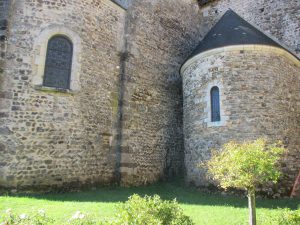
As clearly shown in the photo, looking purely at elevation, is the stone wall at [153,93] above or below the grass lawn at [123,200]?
above

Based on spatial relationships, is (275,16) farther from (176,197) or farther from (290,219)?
(290,219)

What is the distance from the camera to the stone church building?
8891 mm

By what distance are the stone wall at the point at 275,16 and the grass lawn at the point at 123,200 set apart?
25.7 feet

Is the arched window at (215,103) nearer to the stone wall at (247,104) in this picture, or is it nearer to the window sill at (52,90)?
the stone wall at (247,104)

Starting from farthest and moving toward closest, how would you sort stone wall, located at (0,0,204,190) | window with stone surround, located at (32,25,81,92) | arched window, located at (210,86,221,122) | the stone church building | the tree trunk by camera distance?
arched window, located at (210,86,221,122) < window with stone surround, located at (32,25,81,92) < the stone church building < stone wall, located at (0,0,204,190) < the tree trunk

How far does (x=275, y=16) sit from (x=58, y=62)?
33.5 feet

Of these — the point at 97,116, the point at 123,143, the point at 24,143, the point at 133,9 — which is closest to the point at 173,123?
the point at 123,143

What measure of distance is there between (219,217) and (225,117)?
423cm

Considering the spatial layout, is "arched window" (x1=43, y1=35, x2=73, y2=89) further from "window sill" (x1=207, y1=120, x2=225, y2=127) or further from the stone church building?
"window sill" (x1=207, y1=120, x2=225, y2=127)

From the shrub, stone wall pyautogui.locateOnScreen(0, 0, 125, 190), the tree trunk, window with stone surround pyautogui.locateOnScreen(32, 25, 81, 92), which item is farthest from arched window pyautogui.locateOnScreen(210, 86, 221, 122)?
the shrub

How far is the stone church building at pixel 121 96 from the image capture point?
8891 mm

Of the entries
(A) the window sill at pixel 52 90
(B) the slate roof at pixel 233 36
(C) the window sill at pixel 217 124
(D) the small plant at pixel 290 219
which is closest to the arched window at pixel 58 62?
(A) the window sill at pixel 52 90

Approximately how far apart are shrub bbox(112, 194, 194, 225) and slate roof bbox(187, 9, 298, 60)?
725 centimetres

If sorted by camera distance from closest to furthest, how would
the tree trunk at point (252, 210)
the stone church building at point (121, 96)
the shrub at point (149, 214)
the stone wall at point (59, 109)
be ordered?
the shrub at point (149, 214), the tree trunk at point (252, 210), the stone wall at point (59, 109), the stone church building at point (121, 96)
